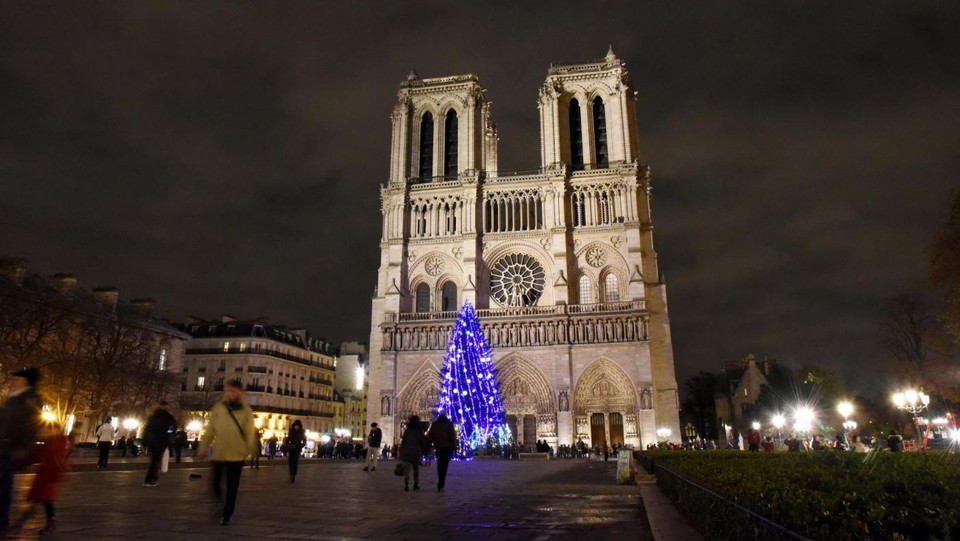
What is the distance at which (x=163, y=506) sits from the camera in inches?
312

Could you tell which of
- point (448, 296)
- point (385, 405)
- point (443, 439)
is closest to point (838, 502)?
point (443, 439)

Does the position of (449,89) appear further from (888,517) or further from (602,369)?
(888,517)

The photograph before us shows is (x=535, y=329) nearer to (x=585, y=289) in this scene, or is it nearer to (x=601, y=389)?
(x=585, y=289)

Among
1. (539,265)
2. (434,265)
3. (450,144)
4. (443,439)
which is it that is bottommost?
(443,439)

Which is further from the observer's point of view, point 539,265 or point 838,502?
point 539,265

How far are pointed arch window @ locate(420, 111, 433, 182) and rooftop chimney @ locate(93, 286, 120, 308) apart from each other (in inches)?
849

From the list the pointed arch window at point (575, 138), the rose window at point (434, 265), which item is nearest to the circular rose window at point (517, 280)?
the rose window at point (434, 265)

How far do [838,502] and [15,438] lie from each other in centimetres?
637

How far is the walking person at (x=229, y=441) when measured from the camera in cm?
655

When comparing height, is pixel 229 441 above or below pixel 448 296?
below

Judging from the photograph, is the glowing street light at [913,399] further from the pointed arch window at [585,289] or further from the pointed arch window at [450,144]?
the pointed arch window at [450,144]

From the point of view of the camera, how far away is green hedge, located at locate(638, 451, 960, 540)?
3.54 meters

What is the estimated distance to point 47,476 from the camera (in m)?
5.73

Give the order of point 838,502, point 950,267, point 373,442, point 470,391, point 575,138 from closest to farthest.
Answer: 1. point 838,502
2. point 373,442
3. point 950,267
4. point 470,391
5. point 575,138
